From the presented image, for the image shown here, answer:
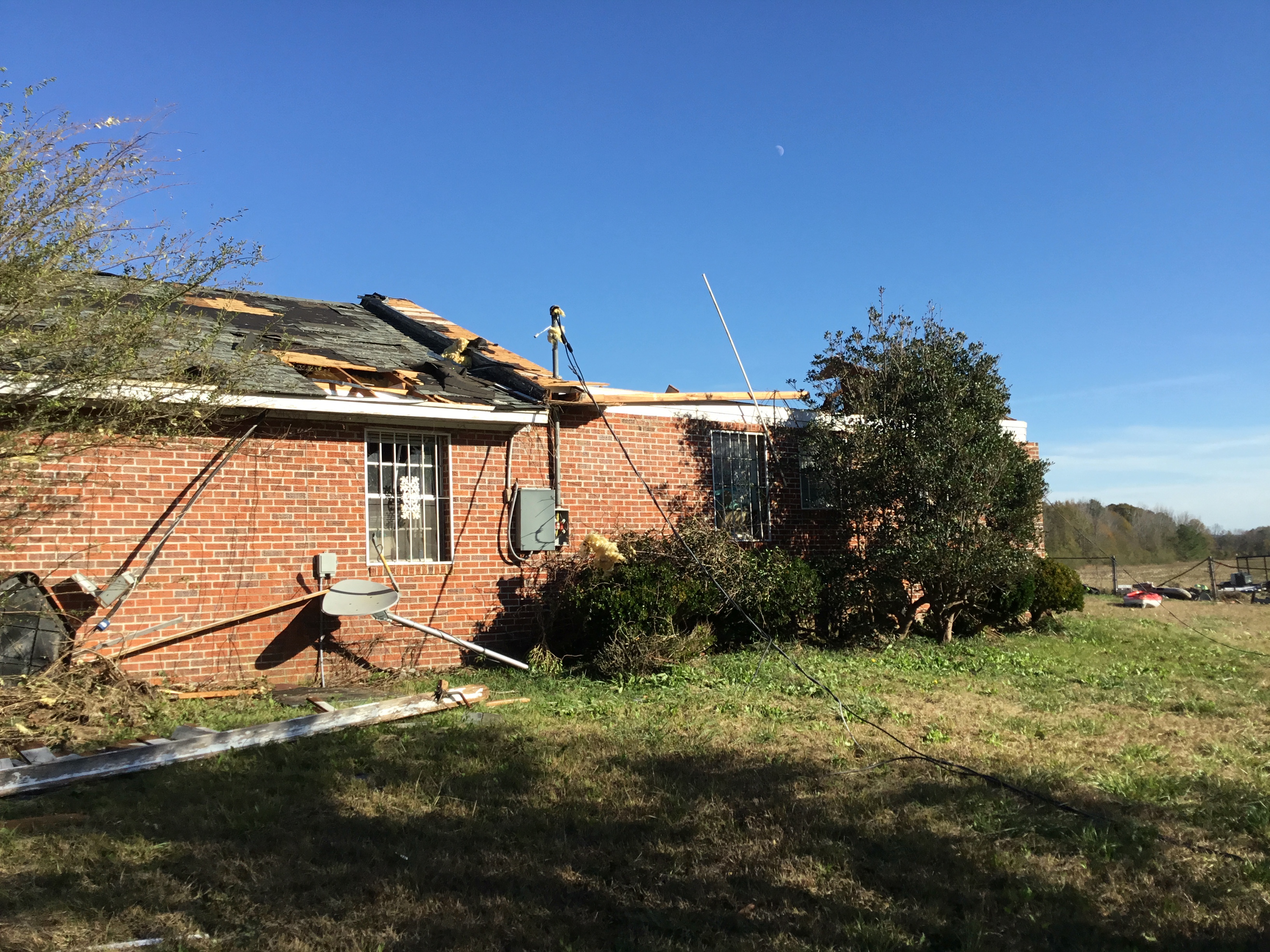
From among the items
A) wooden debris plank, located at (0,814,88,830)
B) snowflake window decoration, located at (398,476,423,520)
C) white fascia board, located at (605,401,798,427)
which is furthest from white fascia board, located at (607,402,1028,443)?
wooden debris plank, located at (0,814,88,830)

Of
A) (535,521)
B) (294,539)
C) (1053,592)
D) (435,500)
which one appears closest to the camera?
(294,539)

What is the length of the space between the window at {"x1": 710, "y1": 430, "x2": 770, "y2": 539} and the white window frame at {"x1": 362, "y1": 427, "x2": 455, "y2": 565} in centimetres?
379

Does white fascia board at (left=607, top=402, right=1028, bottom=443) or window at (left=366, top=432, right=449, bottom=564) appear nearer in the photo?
window at (left=366, top=432, right=449, bottom=564)

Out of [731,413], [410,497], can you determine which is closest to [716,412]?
[731,413]

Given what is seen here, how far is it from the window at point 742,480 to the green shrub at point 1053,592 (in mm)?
4477

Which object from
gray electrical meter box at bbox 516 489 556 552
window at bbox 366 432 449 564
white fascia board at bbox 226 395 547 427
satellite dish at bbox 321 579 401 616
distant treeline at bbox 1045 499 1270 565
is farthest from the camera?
distant treeline at bbox 1045 499 1270 565

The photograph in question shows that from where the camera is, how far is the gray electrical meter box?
34.2 feet

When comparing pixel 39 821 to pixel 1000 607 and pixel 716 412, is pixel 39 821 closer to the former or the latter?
pixel 716 412

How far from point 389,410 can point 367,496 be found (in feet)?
3.33

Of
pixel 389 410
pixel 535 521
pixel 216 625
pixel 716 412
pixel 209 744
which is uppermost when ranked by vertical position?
pixel 716 412

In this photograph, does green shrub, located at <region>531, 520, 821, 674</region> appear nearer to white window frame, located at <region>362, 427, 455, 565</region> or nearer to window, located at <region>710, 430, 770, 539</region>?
window, located at <region>710, 430, 770, 539</region>

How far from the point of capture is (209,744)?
20.4ft

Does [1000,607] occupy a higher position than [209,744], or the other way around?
[1000,607]

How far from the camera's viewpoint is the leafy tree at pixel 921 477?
11.6 metres
